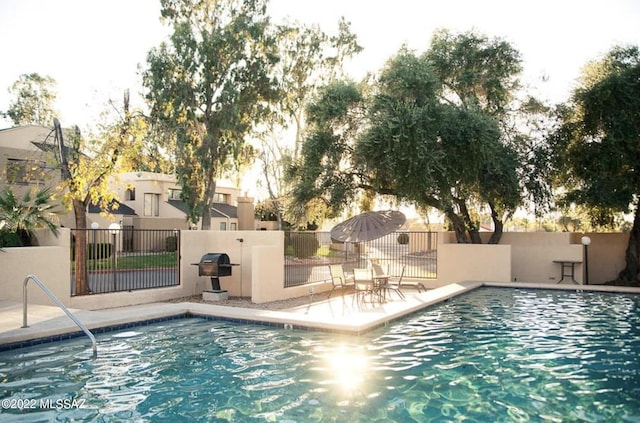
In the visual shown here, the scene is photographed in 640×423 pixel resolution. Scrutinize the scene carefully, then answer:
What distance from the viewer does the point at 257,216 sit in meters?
46.4

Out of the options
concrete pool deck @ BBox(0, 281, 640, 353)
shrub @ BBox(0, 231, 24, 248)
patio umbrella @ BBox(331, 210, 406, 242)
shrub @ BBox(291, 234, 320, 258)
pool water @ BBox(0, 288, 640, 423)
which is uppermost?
patio umbrella @ BBox(331, 210, 406, 242)

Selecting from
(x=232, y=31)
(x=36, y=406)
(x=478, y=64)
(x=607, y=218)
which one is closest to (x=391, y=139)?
(x=478, y=64)

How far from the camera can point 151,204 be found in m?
38.0

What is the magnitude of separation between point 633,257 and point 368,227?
10.6 m

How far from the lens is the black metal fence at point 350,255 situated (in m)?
15.1

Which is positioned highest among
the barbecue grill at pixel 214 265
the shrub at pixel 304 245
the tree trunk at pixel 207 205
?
the tree trunk at pixel 207 205

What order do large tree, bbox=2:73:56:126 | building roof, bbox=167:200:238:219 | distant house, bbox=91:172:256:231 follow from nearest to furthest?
distant house, bbox=91:172:256:231 < building roof, bbox=167:200:238:219 < large tree, bbox=2:73:56:126

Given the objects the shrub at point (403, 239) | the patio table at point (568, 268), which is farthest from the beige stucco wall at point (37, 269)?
the patio table at point (568, 268)

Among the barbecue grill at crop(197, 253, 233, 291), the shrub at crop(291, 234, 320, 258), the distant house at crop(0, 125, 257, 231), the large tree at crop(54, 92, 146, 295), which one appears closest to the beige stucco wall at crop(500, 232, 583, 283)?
the shrub at crop(291, 234, 320, 258)

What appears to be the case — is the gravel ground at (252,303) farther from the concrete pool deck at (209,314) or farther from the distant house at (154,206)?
the distant house at (154,206)

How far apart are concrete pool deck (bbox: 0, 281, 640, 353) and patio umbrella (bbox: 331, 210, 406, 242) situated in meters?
1.69

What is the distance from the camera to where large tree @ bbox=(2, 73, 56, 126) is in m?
42.8

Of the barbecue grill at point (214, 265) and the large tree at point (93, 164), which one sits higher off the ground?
the large tree at point (93, 164)

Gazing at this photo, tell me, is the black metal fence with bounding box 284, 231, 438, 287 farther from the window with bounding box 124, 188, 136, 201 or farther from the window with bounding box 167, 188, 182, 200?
the window with bounding box 124, 188, 136, 201
